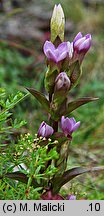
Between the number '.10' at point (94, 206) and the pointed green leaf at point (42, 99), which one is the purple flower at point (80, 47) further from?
the number '.10' at point (94, 206)

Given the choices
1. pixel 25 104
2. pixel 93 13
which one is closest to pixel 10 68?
pixel 25 104

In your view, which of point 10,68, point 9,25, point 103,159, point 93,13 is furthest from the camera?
point 93,13

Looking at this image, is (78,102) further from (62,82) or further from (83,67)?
(83,67)

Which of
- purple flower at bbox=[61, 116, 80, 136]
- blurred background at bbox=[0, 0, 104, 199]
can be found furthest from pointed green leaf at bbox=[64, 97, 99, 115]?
blurred background at bbox=[0, 0, 104, 199]

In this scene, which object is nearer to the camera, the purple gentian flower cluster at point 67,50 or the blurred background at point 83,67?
the purple gentian flower cluster at point 67,50

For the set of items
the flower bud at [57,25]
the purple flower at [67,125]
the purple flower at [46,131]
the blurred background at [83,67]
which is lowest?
the purple flower at [46,131]

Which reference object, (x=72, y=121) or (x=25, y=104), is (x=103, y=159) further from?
(x=72, y=121)

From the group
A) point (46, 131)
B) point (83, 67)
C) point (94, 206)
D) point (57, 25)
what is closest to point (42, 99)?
point (46, 131)

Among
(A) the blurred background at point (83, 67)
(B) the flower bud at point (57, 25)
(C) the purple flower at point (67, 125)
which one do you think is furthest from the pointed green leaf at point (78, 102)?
(A) the blurred background at point (83, 67)
